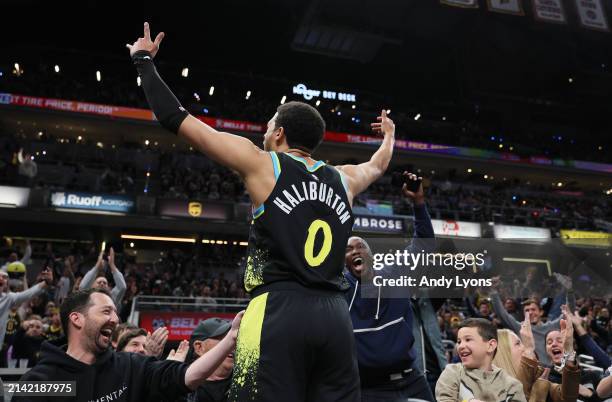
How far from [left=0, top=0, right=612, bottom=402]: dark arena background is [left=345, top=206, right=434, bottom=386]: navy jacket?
0.73 meters

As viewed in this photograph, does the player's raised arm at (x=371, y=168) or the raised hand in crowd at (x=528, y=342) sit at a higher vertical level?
the player's raised arm at (x=371, y=168)

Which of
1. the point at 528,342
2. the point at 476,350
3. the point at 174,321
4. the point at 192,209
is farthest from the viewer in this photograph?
the point at 192,209

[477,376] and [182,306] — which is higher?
[182,306]

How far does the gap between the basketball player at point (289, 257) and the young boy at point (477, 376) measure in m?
1.51

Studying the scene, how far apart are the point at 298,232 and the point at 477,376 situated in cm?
198

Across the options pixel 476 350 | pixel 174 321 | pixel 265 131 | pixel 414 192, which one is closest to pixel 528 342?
pixel 476 350

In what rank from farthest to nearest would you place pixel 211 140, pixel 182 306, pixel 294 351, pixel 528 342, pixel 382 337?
pixel 182 306
pixel 528 342
pixel 382 337
pixel 211 140
pixel 294 351

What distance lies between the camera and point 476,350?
11.1 ft

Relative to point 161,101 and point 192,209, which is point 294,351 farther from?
point 192,209

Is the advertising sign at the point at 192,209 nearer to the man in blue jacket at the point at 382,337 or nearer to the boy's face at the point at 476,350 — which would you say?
the man in blue jacket at the point at 382,337

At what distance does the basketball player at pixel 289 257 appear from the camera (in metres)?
1.89

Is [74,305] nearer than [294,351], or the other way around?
[294,351]

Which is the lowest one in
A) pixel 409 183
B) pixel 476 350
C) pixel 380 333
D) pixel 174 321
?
pixel 174 321

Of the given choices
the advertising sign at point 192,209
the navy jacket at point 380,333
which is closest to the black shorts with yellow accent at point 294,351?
the navy jacket at point 380,333
